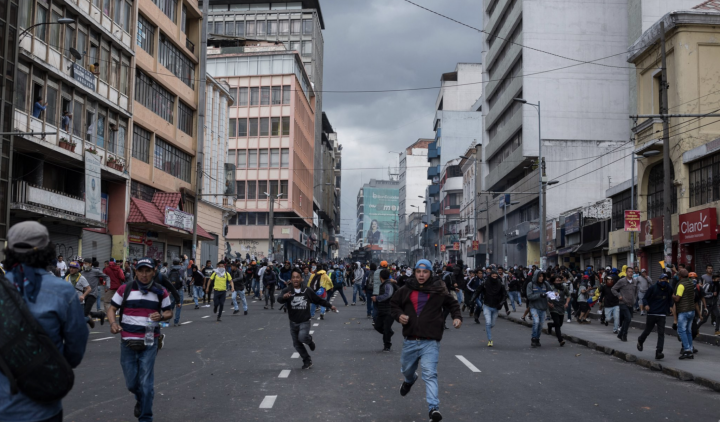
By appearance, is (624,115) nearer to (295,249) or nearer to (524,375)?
(295,249)

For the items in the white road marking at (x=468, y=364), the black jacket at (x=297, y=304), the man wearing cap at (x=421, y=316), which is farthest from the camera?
the white road marking at (x=468, y=364)

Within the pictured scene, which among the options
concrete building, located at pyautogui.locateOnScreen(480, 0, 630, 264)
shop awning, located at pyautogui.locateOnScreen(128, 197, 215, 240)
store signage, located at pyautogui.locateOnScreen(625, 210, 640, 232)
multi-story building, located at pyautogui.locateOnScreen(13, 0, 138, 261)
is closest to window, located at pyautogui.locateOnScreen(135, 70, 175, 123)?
multi-story building, located at pyautogui.locateOnScreen(13, 0, 138, 261)

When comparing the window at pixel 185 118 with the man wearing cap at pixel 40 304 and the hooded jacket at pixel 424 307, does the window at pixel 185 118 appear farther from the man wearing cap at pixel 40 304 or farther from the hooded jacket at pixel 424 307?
the man wearing cap at pixel 40 304

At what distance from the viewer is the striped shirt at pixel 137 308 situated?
7.34 meters

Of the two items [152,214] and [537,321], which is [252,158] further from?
[537,321]

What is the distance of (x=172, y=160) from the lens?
45156 millimetres

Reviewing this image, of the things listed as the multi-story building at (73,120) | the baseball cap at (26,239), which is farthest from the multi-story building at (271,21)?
the baseball cap at (26,239)

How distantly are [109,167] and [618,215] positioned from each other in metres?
25.4

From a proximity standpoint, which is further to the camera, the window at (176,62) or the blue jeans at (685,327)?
the window at (176,62)

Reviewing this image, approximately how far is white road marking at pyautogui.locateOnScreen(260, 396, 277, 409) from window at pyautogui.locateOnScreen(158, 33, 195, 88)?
36008 mm

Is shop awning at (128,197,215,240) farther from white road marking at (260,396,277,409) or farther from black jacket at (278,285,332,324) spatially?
white road marking at (260,396,277,409)

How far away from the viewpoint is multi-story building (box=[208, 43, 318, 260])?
247 feet

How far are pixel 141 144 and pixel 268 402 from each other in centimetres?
3328

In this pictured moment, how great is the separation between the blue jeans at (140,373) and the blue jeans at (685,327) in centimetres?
1051
